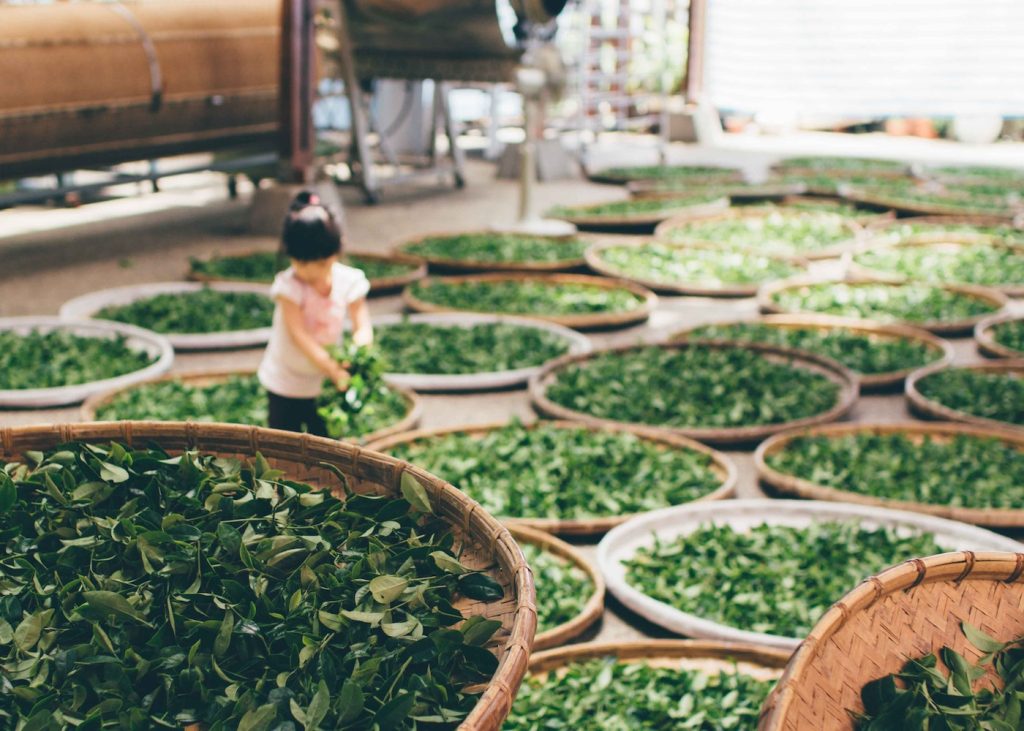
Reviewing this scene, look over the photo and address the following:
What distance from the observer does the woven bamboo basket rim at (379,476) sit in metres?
1.31

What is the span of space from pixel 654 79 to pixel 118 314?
426 inches

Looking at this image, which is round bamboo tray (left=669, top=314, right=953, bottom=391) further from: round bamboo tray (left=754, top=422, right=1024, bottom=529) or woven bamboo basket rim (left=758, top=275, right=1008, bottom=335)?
round bamboo tray (left=754, top=422, right=1024, bottom=529)

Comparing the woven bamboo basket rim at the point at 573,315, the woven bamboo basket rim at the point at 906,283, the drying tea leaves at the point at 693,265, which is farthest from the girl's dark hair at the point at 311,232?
the drying tea leaves at the point at 693,265

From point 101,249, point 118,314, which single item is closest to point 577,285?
point 118,314

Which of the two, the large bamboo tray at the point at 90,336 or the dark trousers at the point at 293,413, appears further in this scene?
the large bamboo tray at the point at 90,336

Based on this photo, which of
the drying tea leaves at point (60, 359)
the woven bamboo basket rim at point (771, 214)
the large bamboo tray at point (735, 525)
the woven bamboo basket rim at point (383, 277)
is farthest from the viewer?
the woven bamboo basket rim at point (771, 214)

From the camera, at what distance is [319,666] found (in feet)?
4.43

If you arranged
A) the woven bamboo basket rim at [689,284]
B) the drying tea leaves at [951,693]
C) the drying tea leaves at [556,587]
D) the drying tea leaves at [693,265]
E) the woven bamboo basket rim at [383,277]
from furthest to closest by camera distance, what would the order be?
1. the drying tea leaves at [693,265]
2. the woven bamboo basket rim at [689,284]
3. the woven bamboo basket rim at [383,277]
4. the drying tea leaves at [556,587]
5. the drying tea leaves at [951,693]

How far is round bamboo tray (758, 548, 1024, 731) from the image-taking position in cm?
137

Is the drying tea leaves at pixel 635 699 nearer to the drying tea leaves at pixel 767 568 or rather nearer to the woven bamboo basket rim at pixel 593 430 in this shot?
the drying tea leaves at pixel 767 568

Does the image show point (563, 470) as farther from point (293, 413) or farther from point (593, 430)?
point (293, 413)

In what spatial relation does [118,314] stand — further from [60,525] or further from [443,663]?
[443,663]

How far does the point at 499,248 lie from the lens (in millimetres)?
6277

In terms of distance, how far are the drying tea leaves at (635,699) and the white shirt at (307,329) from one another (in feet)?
3.77
